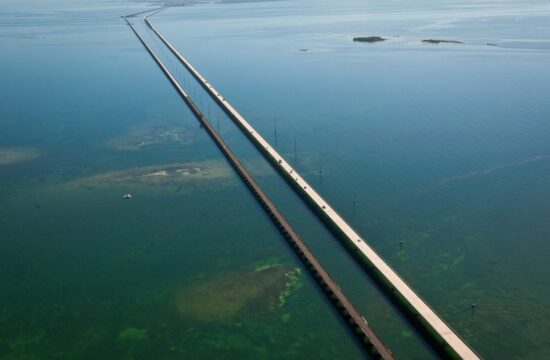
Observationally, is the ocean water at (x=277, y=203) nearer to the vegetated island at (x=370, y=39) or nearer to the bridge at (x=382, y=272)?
the bridge at (x=382, y=272)

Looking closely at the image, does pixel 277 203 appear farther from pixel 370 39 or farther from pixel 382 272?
pixel 370 39

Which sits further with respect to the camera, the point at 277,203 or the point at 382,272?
the point at 277,203

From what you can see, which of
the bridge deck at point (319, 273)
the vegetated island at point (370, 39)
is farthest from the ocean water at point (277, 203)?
the vegetated island at point (370, 39)

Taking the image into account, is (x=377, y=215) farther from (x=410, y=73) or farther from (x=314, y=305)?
(x=410, y=73)

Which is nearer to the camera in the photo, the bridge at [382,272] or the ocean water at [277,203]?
the bridge at [382,272]

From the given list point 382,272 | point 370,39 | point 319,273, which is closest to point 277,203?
point 319,273

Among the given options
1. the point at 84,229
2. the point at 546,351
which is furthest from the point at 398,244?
the point at 84,229
